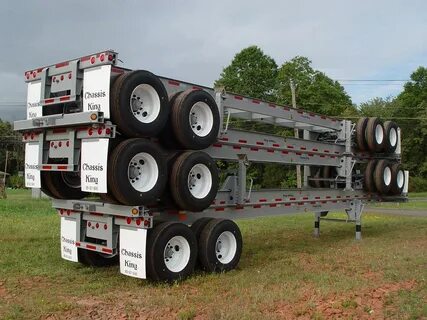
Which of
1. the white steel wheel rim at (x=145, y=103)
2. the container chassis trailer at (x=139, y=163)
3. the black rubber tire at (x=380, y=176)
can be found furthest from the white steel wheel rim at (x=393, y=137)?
the white steel wheel rim at (x=145, y=103)

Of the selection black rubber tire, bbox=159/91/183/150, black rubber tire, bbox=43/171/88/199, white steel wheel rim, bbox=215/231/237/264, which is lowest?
white steel wheel rim, bbox=215/231/237/264

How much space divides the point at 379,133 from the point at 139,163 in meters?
7.77

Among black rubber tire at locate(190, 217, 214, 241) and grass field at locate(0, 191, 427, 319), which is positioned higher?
black rubber tire at locate(190, 217, 214, 241)

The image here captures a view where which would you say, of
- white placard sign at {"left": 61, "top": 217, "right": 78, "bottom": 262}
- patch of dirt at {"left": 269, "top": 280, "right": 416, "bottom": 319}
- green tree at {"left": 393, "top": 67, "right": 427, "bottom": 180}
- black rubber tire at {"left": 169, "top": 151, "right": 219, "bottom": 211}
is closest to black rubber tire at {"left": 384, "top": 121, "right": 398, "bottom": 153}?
black rubber tire at {"left": 169, "top": 151, "right": 219, "bottom": 211}

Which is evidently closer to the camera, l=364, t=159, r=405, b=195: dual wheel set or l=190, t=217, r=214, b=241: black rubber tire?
l=190, t=217, r=214, b=241: black rubber tire

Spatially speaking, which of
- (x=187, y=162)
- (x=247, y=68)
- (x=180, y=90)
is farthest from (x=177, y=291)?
(x=247, y=68)

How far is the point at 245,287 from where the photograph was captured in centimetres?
665

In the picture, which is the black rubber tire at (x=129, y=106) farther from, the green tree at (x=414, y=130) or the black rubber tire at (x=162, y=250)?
the green tree at (x=414, y=130)

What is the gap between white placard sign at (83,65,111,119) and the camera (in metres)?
6.41

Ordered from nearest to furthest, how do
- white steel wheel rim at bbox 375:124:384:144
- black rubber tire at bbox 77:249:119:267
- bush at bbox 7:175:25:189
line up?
black rubber tire at bbox 77:249:119:267
white steel wheel rim at bbox 375:124:384:144
bush at bbox 7:175:25:189

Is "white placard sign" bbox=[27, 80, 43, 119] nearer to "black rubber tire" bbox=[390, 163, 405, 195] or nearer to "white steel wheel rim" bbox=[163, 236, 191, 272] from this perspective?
"white steel wheel rim" bbox=[163, 236, 191, 272]

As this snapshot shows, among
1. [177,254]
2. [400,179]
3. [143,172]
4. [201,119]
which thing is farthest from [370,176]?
[143,172]

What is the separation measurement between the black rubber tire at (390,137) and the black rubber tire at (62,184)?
7936 millimetres

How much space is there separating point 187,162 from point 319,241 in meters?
5.98
